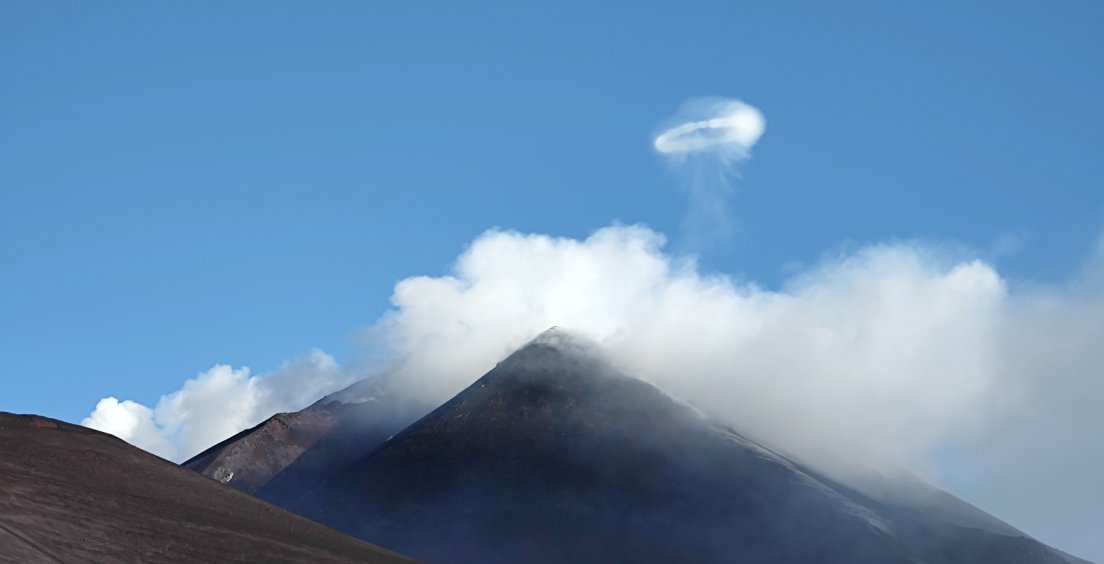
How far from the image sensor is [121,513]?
92375 mm

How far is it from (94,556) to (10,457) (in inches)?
903

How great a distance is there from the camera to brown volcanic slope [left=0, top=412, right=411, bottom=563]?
8144 cm

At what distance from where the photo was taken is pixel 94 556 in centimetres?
7988

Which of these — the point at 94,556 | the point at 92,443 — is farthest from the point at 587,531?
the point at 94,556

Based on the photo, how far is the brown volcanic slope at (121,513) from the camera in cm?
8144

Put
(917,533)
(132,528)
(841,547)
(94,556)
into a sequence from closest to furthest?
(94,556) → (132,528) → (841,547) → (917,533)

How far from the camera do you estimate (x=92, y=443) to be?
382 ft

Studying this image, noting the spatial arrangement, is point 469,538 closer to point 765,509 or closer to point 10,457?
point 765,509

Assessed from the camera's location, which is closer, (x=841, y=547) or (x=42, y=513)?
(x=42, y=513)

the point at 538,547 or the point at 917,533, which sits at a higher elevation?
the point at 917,533

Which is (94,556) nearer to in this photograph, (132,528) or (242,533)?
(132,528)

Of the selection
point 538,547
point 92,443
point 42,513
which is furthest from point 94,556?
point 538,547

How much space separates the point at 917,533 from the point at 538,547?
5444 cm

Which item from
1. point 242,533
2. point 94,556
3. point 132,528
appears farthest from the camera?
point 242,533
